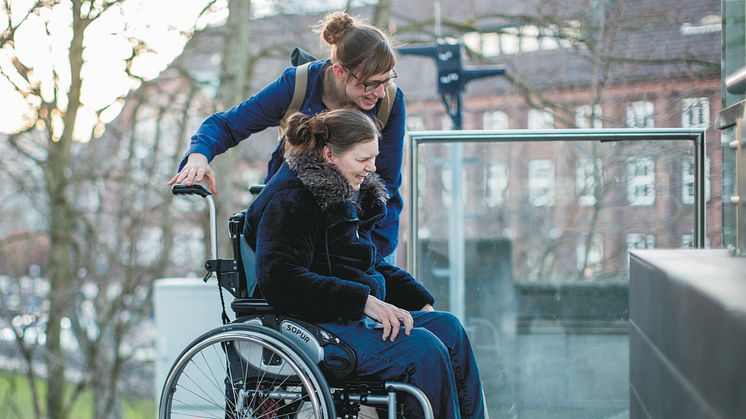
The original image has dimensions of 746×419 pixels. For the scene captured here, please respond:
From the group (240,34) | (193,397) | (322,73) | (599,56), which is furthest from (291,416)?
(240,34)

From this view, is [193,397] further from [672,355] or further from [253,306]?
[672,355]

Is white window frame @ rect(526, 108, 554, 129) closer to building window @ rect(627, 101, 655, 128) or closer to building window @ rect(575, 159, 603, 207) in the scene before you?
building window @ rect(627, 101, 655, 128)

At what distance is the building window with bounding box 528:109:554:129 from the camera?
9.61 meters

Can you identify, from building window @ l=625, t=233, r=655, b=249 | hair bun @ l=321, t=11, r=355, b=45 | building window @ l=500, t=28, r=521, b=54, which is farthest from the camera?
building window @ l=500, t=28, r=521, b=54

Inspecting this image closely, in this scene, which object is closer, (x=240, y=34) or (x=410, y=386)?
(x=410, y=386)

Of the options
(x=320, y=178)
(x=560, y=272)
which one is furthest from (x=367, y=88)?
(x=560, y=272)

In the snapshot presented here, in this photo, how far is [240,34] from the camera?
40.4 ft

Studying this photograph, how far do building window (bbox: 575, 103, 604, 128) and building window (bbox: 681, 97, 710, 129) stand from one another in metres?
2.72

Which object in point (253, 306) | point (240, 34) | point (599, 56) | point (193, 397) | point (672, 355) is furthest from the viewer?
point (240, 34)

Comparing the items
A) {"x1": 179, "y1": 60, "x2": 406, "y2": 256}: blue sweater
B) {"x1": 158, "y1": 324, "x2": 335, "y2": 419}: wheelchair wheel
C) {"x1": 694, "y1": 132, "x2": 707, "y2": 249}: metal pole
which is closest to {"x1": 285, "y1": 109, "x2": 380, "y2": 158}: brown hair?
{"x1": 179, "y1": 60, "x2": 406, "y2": 256}: blue sweater

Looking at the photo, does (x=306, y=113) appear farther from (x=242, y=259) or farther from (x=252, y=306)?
(x=252, y=306)

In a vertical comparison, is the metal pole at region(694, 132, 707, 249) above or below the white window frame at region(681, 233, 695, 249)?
above

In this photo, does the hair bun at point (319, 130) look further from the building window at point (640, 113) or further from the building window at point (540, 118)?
the building window at point (540, 118)

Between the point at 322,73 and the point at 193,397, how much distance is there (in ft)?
3.99
